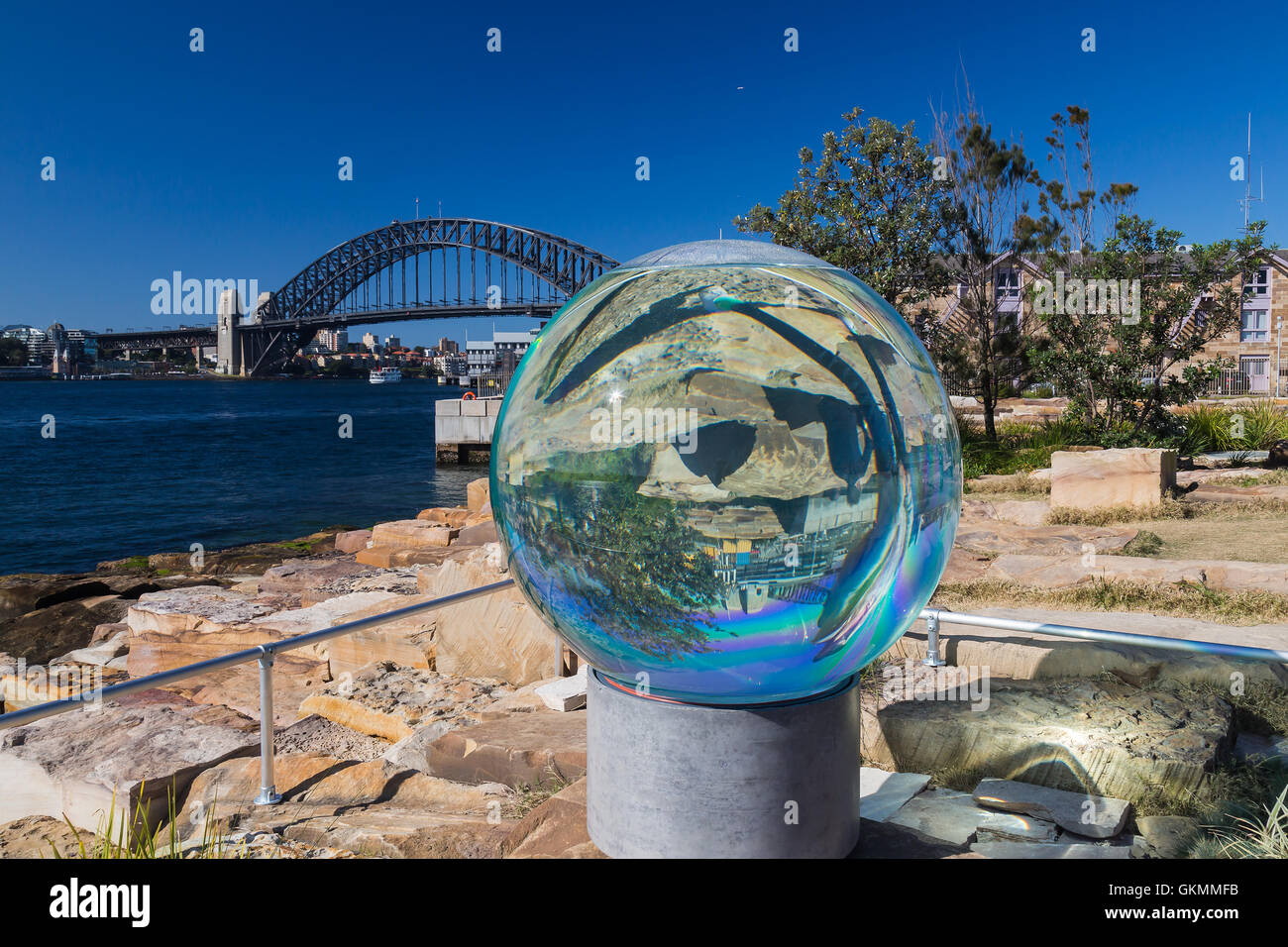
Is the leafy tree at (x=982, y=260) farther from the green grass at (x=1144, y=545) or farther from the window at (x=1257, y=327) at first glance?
the window at (x=1257, y=327)

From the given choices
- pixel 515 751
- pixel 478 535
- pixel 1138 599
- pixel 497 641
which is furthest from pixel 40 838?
pixel 478 535

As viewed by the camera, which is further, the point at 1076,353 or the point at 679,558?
the point at 1076,353

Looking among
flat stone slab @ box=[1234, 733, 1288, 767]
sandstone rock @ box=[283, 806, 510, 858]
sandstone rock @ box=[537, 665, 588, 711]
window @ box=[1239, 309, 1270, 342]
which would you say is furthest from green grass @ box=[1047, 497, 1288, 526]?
window @ box=[1239, 309, 1270, 342]

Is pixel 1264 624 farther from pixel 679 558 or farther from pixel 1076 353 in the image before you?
pixel 1076 353

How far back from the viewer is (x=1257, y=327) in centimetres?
3941

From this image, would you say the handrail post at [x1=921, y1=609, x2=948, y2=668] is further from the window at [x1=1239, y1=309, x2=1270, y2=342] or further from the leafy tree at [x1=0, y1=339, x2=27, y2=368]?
the leafy tree at [x1=0, y1=339, x2=27, y2=368]

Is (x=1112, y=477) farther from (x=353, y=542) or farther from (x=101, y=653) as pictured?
(x=353, y=542)

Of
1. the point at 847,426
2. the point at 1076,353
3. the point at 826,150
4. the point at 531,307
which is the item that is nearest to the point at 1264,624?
the point at 847,426

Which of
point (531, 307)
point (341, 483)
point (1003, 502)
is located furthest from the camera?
point (531, 307)

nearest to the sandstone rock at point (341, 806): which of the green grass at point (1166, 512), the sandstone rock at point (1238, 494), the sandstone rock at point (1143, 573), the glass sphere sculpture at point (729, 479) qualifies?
the glass sphere sculpture at point (729, 479)

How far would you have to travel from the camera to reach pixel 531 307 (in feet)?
240

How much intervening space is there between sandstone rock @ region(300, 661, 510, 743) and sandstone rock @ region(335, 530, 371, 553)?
989 cm

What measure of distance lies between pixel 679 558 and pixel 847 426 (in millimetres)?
554

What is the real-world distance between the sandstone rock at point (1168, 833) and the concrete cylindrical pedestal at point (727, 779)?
38.3 inches
